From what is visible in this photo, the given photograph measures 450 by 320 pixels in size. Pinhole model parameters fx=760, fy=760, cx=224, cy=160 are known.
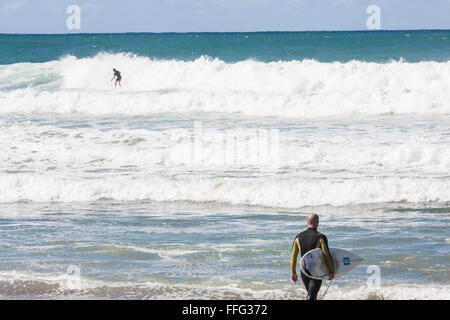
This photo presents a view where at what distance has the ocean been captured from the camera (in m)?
9.34

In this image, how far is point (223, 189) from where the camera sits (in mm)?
14805

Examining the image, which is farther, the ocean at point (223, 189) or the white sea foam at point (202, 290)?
the ocean at point (223, 189)

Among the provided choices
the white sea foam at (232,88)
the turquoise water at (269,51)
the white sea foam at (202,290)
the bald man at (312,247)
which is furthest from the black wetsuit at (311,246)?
the turquoise water at (269,51)

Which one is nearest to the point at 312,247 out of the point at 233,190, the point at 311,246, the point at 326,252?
the point at 311,246

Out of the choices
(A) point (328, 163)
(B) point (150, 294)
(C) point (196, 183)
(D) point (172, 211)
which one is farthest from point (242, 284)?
(A) point (328, 163)

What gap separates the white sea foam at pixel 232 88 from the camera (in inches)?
1066

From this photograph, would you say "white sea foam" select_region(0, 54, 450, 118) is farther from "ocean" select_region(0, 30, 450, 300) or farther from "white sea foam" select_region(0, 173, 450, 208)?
"white sea foam" select_region(0, 173, 450, 208)

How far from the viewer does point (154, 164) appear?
59.2ft

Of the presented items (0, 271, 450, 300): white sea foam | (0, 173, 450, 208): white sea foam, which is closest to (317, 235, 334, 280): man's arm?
(0, 271, 450, 300): white sea foam

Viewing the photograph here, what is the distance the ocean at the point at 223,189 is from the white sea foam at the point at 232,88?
0.13 m

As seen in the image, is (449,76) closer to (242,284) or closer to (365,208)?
(365,208)

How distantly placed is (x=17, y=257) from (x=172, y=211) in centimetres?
367

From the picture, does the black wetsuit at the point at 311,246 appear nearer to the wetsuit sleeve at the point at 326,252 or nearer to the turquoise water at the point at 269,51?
the wetsuit sleeve at the point at 326,252

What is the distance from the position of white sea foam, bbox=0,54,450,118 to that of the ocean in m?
0.13
